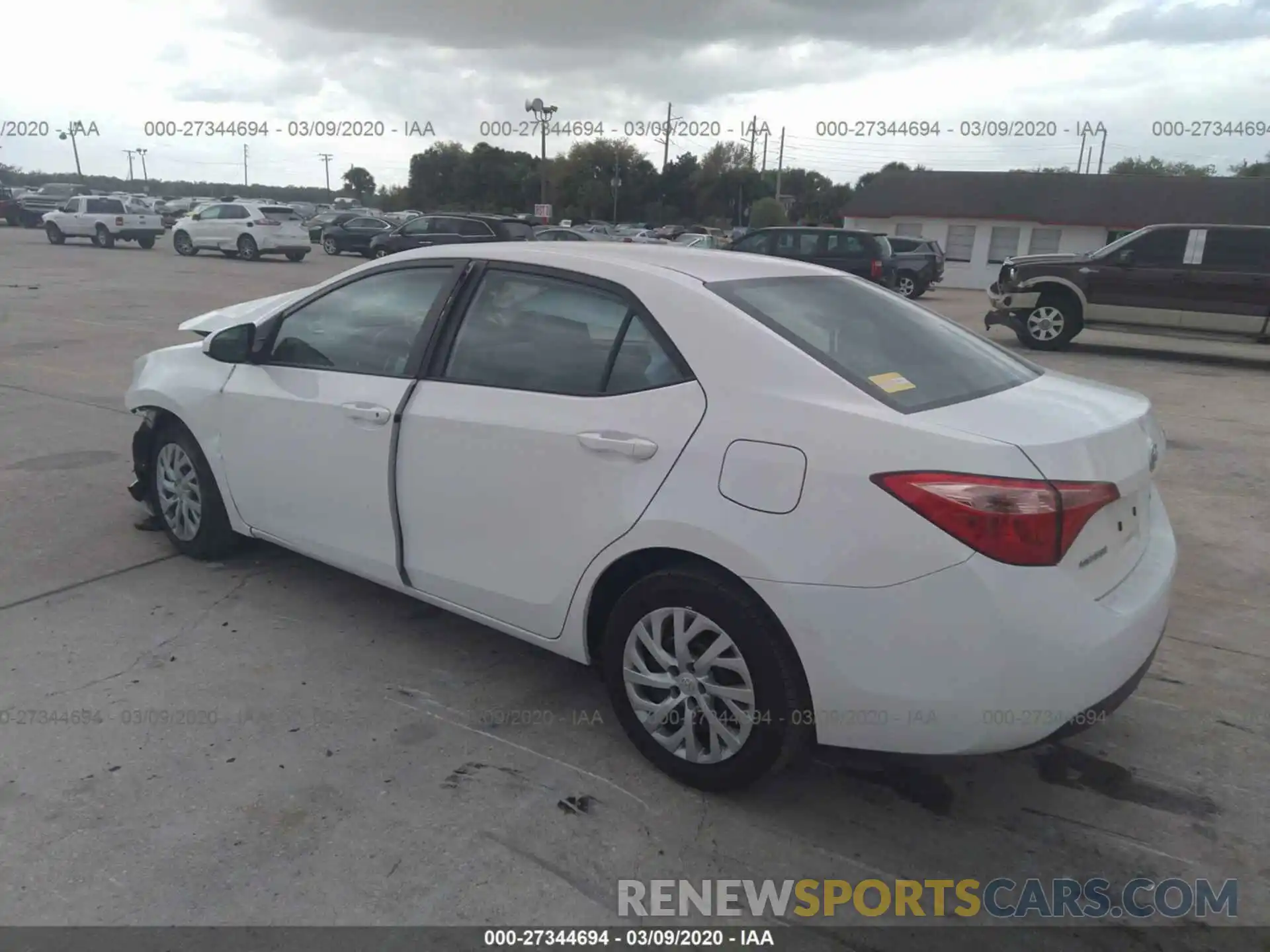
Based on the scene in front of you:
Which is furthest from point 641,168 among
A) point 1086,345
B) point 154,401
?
point 154,401

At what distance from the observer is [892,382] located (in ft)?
9.39

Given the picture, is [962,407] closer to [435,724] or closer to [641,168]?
[435,724]

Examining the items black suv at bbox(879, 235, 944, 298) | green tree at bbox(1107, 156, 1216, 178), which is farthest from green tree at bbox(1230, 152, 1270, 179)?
black suv at bbox(879, 235, 944, 298)

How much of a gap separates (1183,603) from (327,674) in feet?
13.3

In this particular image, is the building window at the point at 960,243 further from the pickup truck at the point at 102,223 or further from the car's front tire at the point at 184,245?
the pickup truck at the point at 102,223

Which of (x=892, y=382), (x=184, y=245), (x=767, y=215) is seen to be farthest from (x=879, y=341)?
(x=767, y=215)

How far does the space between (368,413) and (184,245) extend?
93.3 ft

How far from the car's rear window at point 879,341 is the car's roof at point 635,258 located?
0.11 meters

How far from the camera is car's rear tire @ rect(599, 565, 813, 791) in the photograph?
107 inches

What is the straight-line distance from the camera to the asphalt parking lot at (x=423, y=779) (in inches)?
102

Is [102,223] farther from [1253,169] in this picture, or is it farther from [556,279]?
[1253,169]

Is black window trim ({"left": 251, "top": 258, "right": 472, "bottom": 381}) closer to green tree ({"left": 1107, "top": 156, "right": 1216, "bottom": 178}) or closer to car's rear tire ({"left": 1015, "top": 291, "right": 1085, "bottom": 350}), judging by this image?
car's rear tire ({"left": 1015, "top": 291, "right": 1085, "bottom": 350})

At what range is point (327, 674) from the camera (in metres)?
3.69

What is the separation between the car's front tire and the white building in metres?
27.0
